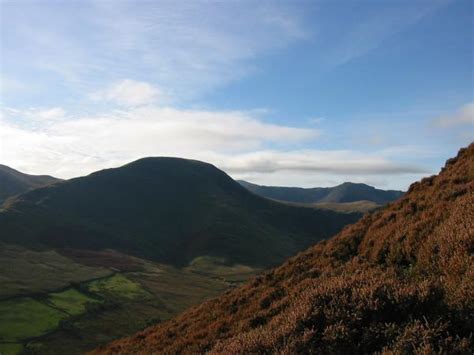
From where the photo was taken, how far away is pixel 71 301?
79.4 m

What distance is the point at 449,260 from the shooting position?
10180 millimetres

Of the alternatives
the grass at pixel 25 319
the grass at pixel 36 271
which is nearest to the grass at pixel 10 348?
the grass at pixel 25 319

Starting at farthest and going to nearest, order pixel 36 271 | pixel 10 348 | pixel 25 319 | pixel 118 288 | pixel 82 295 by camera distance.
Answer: pixel 36 271 → pixel 118 288 → pixel 82 295 → pixel 25 319 → pixel 10 348

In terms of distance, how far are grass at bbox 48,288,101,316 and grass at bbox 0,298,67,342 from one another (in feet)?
9.33

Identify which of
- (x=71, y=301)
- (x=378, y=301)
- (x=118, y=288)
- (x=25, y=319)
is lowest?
(x=118, y=288)

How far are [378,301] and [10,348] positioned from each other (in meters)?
51.4

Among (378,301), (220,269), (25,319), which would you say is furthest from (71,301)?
(220,269)

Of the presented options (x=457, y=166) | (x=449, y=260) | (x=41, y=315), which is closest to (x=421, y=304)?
(x=449, y=260)

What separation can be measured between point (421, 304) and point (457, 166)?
16.6 m

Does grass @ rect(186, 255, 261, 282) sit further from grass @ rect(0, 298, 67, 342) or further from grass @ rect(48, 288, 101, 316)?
grass @ rect(0, 298, 67, 342)

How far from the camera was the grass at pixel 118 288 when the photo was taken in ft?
300

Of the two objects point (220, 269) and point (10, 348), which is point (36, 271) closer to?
point (10, 348)

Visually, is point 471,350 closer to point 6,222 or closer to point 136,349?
point 136,349

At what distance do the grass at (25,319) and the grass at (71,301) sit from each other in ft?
9.33
